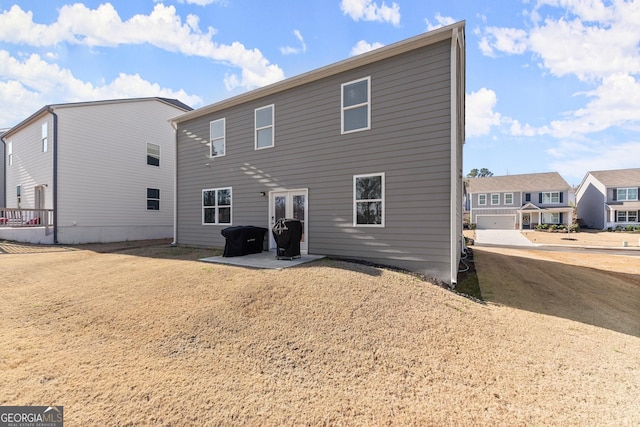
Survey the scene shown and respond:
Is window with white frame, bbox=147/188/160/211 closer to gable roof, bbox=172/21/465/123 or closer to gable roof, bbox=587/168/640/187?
gable roof, bbox=172/21/465/123

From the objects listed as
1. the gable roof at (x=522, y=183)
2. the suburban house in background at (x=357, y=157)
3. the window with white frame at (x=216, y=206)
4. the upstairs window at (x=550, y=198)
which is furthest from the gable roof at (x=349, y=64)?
the upstairs window at (x=550, y=198)

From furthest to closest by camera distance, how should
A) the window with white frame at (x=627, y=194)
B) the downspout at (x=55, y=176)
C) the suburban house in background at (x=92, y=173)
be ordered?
the window with white frame at (x=627, y=194) → the suburban house in background at (x=92, y=173) → the downspout at (x=55, y=176)

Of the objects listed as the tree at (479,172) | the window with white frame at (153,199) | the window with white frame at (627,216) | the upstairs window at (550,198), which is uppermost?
the tree at (479,172)

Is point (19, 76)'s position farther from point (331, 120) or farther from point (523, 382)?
point (523, 382)

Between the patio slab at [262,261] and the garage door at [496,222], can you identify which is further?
the garage door at [496,222]

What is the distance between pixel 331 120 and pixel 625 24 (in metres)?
10.1

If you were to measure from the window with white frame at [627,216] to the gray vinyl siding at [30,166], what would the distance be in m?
48.7

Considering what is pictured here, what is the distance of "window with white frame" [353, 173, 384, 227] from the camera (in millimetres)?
7547

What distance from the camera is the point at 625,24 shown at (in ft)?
29.6

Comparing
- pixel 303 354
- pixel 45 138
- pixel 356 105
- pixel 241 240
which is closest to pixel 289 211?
pixel 241 240

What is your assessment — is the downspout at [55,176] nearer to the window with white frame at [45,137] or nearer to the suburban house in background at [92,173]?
the suburban house in background at [92,173]

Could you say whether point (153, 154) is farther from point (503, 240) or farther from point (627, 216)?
point (627, 216)

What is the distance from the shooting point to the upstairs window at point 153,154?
16.1 metres

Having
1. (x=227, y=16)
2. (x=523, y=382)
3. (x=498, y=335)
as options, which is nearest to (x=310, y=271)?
(x=498, y=335)
